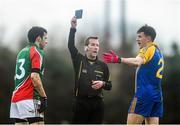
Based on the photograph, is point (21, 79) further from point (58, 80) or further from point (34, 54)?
point (58, 80)

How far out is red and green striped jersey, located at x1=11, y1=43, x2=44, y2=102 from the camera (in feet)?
35.9

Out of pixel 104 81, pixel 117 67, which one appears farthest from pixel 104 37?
pixel 104 81

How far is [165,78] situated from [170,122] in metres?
1.82

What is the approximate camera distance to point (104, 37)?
3400 centimetres

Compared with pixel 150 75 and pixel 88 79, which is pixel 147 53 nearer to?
pixel 150 75

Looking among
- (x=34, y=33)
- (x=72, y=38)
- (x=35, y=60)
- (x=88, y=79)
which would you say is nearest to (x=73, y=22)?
(x=72, y=38)

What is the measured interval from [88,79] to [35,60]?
1.30 m

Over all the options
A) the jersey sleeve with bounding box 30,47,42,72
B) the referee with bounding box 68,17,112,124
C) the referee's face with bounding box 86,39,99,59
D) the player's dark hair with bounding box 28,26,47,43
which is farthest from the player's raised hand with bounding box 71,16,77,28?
the jersey sleeve with bounding box 30,47,42,72

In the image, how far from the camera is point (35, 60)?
1089 cm

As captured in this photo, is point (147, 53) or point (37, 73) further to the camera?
point (147, 53)

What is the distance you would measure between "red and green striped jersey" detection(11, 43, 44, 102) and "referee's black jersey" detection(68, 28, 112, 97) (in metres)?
0.97

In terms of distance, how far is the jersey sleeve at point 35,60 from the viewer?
35.6ft

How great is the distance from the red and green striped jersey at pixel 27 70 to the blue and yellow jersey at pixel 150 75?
70.7 inches

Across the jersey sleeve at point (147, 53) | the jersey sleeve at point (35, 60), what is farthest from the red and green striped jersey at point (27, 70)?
the jersey sleeve at point (147, 53)
